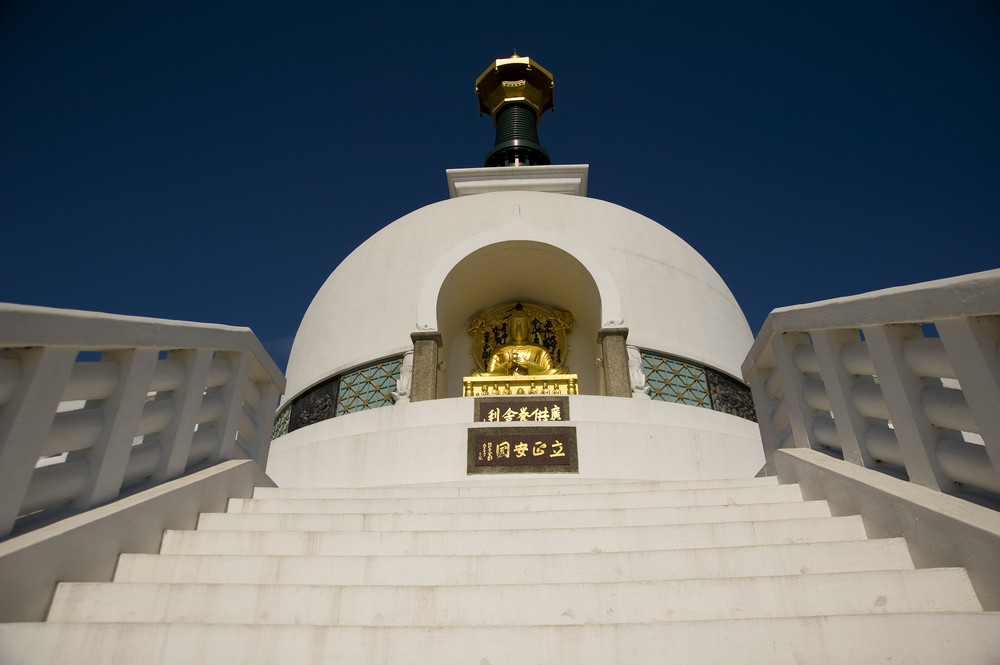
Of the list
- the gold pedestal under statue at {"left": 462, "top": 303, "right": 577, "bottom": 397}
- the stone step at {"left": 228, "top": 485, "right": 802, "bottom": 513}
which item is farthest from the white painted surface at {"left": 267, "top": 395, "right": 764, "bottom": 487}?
the stone step at {"left": 228, "top": 485, "right": 802, "bottom": 513}

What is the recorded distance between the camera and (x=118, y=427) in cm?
272

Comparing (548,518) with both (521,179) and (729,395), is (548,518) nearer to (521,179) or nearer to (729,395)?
(729,395)

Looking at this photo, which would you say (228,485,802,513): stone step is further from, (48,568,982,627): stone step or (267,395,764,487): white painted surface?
(267,395,764,487): white painted surface

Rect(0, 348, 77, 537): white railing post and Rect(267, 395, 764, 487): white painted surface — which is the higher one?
Rect(267, 395, 764, 487): white painted surface

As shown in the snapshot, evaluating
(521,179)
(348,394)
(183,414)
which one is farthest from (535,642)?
(521,179)

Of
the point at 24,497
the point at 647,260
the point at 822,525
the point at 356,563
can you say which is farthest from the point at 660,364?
the point at 24,497

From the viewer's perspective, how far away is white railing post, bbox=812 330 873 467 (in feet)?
9.87

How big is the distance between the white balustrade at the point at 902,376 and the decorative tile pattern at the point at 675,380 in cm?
415

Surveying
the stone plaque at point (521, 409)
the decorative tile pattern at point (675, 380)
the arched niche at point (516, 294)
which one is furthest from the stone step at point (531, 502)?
the arched niche at point (516, 294)

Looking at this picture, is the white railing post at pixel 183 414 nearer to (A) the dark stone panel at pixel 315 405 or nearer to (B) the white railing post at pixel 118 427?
(B) the white railing post at pixel 118 427

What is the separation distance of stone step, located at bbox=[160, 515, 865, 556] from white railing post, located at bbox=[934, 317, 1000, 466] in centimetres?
66

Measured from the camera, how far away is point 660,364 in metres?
8.26

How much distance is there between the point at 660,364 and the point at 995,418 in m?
6.15

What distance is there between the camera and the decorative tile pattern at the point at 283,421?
893 cm
